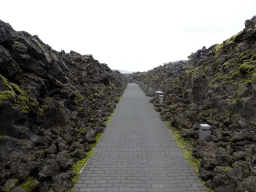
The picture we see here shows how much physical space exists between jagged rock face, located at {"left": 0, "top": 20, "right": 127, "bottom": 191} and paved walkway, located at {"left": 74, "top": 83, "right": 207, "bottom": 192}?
0.81m

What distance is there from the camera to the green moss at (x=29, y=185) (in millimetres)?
5109

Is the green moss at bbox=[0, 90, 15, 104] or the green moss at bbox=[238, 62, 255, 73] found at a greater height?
the green moss at bbox=[238, 62, 255, 73]

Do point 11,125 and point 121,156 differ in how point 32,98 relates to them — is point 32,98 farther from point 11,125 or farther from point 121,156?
point 121,156

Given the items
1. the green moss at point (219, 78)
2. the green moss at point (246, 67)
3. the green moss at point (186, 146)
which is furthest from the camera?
the green moss at point (219, 78)

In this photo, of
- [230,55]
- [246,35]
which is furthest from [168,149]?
[246,35]

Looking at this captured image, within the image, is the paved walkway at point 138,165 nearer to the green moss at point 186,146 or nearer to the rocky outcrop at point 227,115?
the green moss at point 186,146

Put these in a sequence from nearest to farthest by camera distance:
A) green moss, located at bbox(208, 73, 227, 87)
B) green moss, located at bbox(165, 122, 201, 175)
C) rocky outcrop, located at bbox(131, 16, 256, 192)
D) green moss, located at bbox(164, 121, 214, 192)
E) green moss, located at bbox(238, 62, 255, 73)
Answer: rocky outcrop, located at bbox(131, 16, 256, 192)
green moss, located at bbox(164, 121, 214, 192)
green moss, located at bbox(165, 122, 201, 175)
green moss, located at bbox(238, 62, 255, 73)
green moss, located at bbox(208, 73, 227, 87)

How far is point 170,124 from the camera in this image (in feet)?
39.8

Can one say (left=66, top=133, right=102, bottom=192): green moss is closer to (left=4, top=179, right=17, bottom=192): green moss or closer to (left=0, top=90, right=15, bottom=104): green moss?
(left=4, top=179, right=17, bottom=192): green moss

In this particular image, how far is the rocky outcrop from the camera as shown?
558cm

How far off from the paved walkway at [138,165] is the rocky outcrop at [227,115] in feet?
2.89

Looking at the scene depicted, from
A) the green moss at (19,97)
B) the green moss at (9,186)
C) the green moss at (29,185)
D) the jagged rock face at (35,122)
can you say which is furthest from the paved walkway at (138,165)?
the green moss at (19,97)

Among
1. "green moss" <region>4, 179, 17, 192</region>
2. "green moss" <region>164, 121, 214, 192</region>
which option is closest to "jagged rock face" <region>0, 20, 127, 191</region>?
"green moss" <region>4, 179, 17, 192</region>

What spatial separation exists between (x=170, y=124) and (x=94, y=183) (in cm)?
765
